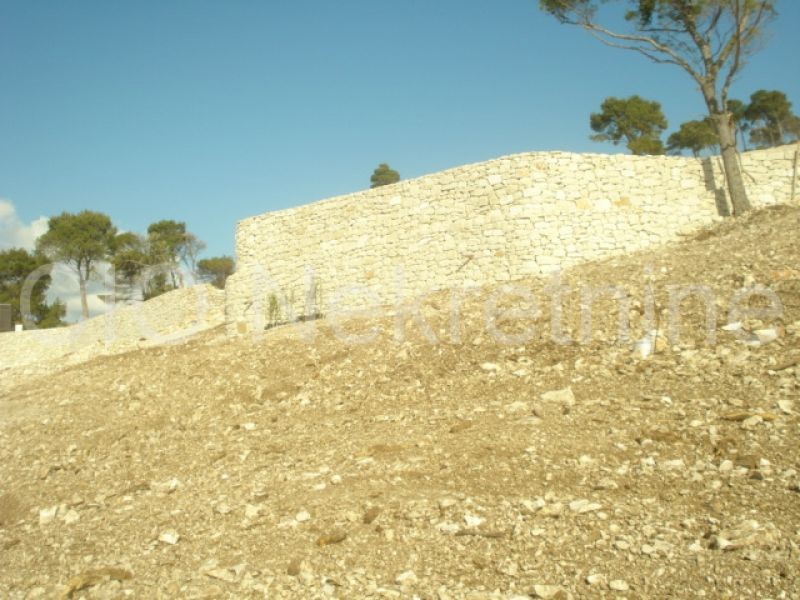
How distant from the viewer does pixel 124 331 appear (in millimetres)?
19172

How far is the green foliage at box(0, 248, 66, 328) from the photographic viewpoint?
114 feet

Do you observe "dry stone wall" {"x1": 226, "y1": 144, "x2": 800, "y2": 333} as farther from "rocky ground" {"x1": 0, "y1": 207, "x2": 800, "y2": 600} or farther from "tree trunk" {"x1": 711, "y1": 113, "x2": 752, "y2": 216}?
"rocky ground" {"x1": 0, "y1": 207, "x2": 800, "y2": 600}

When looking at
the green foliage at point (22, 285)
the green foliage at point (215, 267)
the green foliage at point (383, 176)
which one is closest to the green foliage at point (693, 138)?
the green foliage at point (383, 176)

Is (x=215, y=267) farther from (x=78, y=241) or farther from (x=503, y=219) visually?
(x=503, y=219)

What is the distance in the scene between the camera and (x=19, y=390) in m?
10.4

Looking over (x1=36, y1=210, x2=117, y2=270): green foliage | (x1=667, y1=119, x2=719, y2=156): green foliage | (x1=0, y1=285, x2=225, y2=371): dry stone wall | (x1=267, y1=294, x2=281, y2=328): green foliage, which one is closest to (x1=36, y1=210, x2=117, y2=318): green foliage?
(x1=36, y1=210, x2=117, y2=270): green foliage

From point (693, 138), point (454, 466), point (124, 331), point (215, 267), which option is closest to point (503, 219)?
point (454, 466)

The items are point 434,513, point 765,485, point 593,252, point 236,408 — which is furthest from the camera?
point 593,252

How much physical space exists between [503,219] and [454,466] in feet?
22.5

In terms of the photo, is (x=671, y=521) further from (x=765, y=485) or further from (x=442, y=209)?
(x=442, y=209)

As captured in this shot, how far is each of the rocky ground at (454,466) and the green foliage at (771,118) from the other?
26243mm

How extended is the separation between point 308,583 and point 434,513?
0.91 meters

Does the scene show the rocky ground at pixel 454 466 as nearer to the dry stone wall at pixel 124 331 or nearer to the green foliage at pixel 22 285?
the dry stone wall at pixel 124 331

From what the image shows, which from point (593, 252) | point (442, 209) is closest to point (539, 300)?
point (593, 252)
